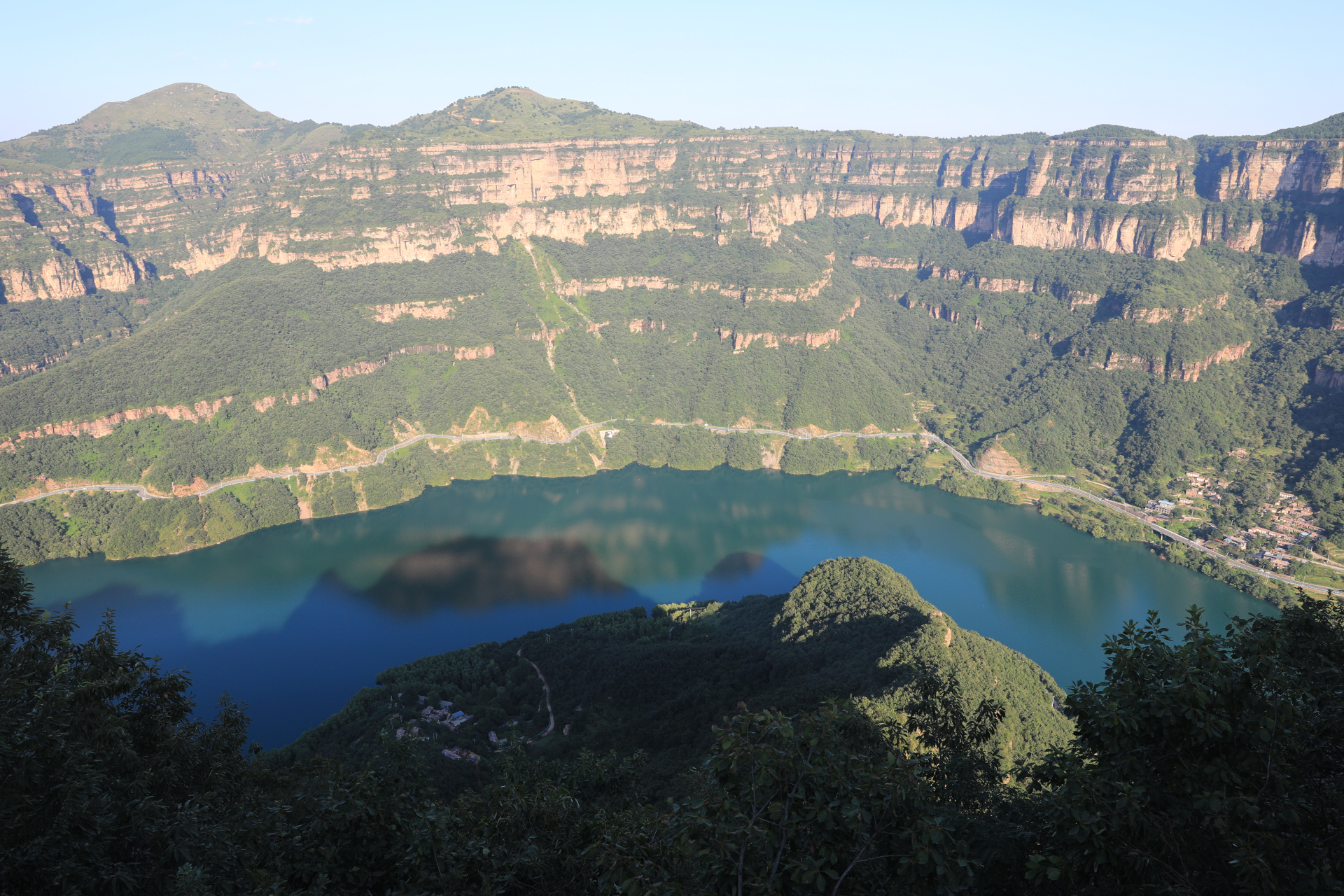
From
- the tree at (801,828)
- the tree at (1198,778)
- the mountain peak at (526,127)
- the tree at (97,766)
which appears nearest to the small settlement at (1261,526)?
the tree at (1198,778)

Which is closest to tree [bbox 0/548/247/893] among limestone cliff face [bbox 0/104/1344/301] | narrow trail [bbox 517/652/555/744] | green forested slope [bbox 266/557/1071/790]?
green forested slope [bbox 266/557/1071/790]

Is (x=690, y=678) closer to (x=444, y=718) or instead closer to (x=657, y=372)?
(x=444, y=718)

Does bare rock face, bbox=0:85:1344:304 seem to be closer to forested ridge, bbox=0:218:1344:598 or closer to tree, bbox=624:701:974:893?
forested ridge, bbox=0:218:1344:598

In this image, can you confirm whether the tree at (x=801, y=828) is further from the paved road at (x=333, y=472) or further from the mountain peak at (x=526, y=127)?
the mountain peak at (x=526, y=127)

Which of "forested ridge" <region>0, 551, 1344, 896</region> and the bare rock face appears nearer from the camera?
"forested ridge" <region>0, 551, 1344, 896</region>

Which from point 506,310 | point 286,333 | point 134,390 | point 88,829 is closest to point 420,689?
point 88,829

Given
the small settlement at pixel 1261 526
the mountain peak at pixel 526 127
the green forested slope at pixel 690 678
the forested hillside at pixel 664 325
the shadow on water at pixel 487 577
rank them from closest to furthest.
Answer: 1. the green forested slope at pixel 690 678
2. the shadow on water at pixel 487 577
3. the small settlement at pixel 1261 526
4. the forested hillside at pixel 664 325
5. the mountain peak at pixel 526 127
